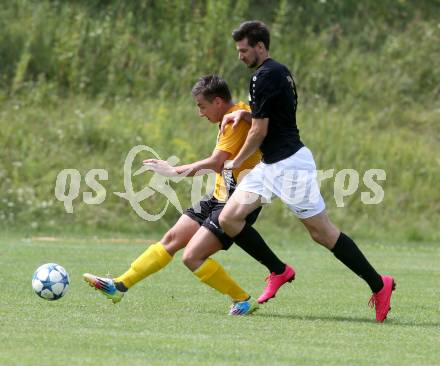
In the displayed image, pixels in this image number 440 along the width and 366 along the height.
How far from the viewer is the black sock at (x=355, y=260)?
7.99 meters

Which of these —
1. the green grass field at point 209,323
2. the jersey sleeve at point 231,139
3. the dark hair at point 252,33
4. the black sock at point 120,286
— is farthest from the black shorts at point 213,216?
the dark hair at point 252,33

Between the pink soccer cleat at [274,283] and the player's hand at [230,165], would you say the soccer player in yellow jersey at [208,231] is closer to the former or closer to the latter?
the player's hand at [230,165]

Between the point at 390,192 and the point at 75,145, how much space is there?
5.75 metres

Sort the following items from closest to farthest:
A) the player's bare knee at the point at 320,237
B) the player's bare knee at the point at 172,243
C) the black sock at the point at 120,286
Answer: the player's bare knee at the point at 320,237
the black sock at the point at 120,286
the player's bare knee at the point at 172,243

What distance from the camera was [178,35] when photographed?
23281 millimetres

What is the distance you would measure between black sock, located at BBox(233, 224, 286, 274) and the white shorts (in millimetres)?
565

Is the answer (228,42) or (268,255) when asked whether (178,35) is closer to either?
(228,42)

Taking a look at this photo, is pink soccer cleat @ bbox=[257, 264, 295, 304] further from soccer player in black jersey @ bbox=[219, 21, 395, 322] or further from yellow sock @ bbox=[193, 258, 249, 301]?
soccer player in black jersey @ bbox=[219, 21, 395, 322]

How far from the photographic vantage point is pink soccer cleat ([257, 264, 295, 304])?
863 cm

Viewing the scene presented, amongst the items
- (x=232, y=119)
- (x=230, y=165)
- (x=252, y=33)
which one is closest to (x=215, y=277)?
(x=230, y=165)

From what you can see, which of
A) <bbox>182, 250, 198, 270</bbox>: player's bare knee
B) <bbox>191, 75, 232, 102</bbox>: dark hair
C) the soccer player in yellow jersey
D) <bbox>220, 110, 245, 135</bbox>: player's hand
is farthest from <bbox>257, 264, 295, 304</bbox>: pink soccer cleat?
<bbox>191, 75, 232, 102</bbox>: dark hair

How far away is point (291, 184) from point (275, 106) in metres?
0.57

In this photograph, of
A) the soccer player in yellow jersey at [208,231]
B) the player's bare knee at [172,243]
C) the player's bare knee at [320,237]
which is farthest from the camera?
the player's bare knee at [172,243]

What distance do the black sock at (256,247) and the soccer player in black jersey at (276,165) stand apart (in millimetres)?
445
